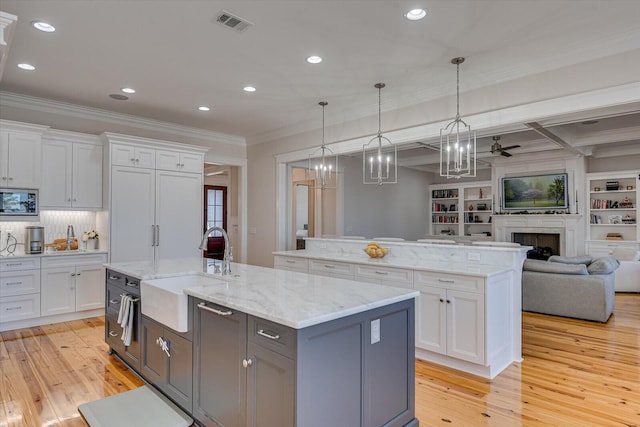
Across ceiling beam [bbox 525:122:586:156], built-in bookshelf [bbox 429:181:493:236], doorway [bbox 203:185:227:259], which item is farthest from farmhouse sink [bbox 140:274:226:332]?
built-in bookshelf [bbox 429:181:493:236]

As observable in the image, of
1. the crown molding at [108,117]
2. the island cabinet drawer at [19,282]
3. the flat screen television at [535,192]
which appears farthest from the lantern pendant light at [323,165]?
the flat screen television at [535,192]

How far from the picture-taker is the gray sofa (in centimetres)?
479

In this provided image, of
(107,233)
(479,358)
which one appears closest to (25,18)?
(107,233)

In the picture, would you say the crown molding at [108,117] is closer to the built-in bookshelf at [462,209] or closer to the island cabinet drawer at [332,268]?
the island cabinet drawer at [332,268]

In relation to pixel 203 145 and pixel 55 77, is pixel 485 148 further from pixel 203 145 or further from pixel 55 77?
pixel 55 77

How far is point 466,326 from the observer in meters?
3.18

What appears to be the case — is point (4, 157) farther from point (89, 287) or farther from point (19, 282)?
point (89, 287)

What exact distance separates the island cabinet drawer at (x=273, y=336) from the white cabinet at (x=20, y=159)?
164 inches

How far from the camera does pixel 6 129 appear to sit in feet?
14.1

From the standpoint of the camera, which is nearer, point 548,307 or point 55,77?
point 55,77

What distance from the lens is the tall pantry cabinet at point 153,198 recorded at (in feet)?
16.4

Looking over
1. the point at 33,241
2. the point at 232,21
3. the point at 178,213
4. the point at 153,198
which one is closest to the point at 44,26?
the point at 232,21

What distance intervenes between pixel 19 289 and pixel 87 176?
158 centimetres

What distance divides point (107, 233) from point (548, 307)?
6.04m
